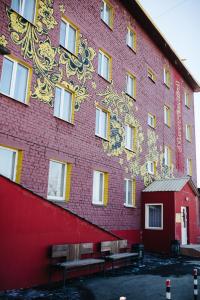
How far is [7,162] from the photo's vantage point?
394 inches

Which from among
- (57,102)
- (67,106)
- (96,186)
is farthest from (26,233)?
(96,186)

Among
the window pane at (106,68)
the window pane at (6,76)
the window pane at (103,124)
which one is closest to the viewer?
the window pane at (6,76)

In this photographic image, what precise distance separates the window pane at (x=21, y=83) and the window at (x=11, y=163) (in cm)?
192

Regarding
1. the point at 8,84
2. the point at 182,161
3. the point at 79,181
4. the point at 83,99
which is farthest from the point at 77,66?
the point at 182,161

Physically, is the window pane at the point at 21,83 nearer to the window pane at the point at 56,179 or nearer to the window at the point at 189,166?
the window pane at the point at 56,179

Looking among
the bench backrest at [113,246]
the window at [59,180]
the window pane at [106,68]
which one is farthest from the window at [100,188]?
the window pane at [106,68]

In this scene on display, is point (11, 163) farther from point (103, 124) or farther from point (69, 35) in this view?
point (69, 35)

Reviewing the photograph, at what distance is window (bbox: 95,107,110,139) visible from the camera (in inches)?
583

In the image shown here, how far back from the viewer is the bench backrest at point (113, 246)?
1079 cm

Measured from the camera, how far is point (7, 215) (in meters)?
7.36

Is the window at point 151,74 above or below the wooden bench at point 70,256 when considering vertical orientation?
above

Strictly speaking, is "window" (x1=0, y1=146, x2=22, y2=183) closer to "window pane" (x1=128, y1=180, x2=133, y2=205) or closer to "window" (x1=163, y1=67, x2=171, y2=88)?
"window pane" (x1=128, y1=180, x2=133, y2=205)

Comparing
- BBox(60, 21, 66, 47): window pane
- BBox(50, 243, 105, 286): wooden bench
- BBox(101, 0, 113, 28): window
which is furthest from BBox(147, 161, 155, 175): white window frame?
BBox(50, 243, 105, 286): wooden bench

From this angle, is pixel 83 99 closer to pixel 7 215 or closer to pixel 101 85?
pixel 101 85
